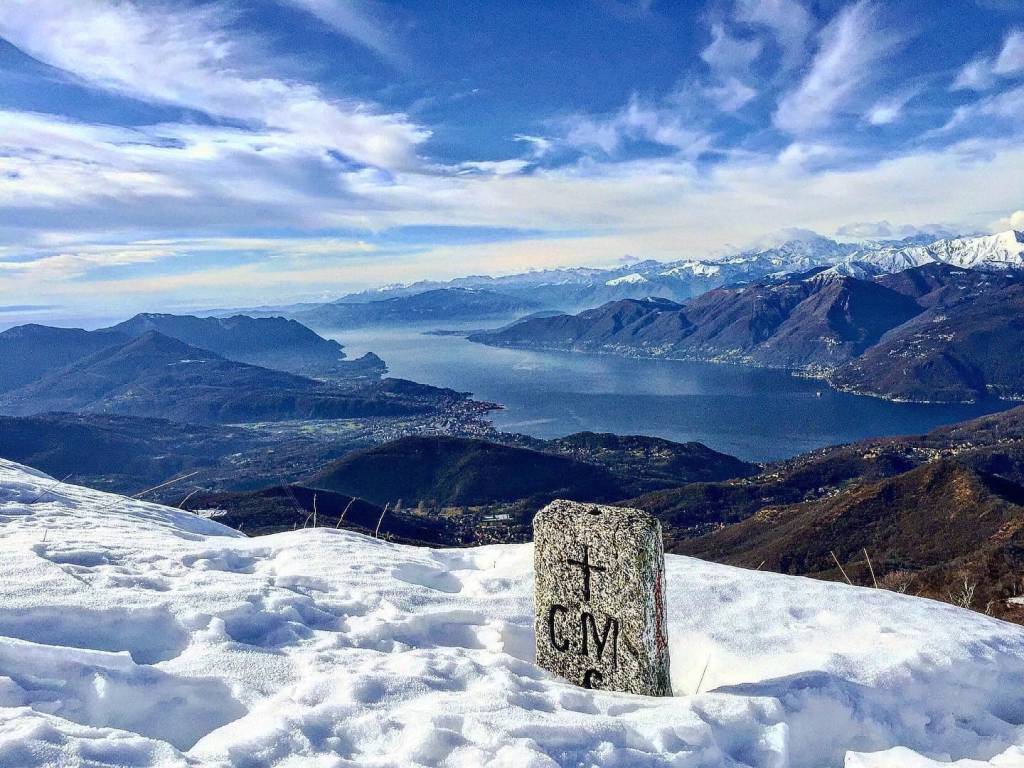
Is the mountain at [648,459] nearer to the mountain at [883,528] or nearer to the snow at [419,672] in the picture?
the mountain at [883,528]

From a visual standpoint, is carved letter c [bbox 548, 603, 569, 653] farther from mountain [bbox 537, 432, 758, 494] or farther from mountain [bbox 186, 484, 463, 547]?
mountain [bbox 537, 432, 758, 494]

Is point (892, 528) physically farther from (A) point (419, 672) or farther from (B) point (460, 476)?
(B) point (460, 476)

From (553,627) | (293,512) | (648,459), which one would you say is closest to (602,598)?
(553,627)

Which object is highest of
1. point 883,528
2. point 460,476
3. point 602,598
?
point 602,598

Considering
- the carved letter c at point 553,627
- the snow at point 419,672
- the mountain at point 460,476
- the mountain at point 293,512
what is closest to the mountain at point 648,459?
the mountain at point 460,476

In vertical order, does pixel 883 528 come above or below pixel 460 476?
above
